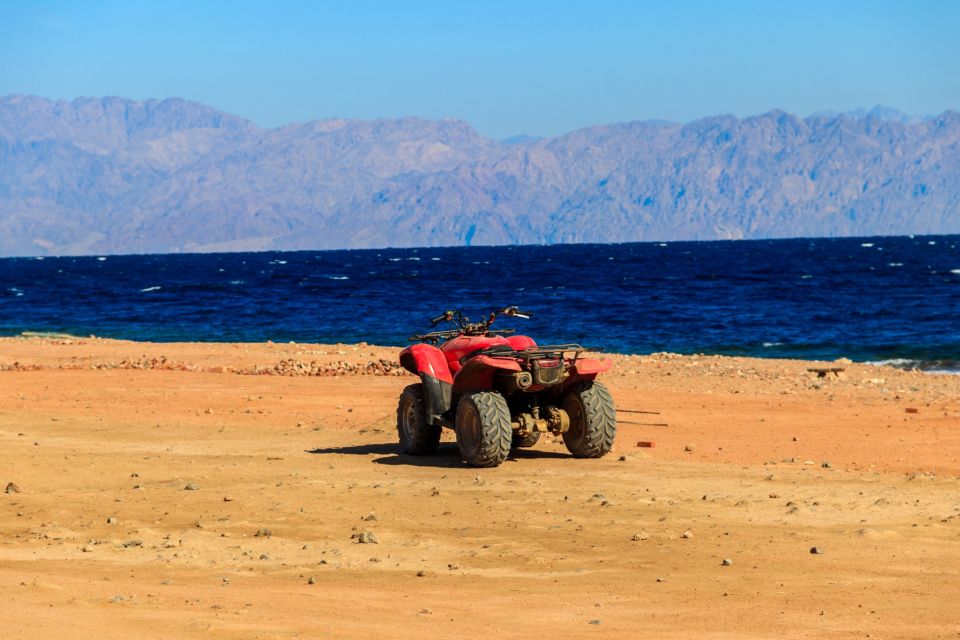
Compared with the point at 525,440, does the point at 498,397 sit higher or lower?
higher

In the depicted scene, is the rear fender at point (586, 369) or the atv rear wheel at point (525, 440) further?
the atv rear wheel at point (525, 440)

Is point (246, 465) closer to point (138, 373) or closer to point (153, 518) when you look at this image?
point (153, 518)

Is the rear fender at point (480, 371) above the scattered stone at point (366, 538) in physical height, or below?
above

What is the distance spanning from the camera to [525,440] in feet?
47.9

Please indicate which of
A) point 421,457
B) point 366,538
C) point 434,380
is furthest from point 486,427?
point 366,538

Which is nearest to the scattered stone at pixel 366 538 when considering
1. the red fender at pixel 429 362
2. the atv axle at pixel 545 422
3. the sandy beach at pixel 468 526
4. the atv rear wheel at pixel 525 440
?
the sandy beach at pixel 468 526

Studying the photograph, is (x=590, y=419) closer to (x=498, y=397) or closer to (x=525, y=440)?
(x=498, y=397)

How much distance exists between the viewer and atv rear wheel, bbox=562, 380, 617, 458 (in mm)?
13500

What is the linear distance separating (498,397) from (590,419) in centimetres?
101

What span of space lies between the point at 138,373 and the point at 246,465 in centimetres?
1090

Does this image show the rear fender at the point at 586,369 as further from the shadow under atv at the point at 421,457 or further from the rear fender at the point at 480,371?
the shadow under atv at the point at 421,457

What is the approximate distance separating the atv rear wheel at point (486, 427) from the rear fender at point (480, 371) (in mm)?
138

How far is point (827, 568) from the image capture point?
9.00 metres

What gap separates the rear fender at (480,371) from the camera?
509 inches
